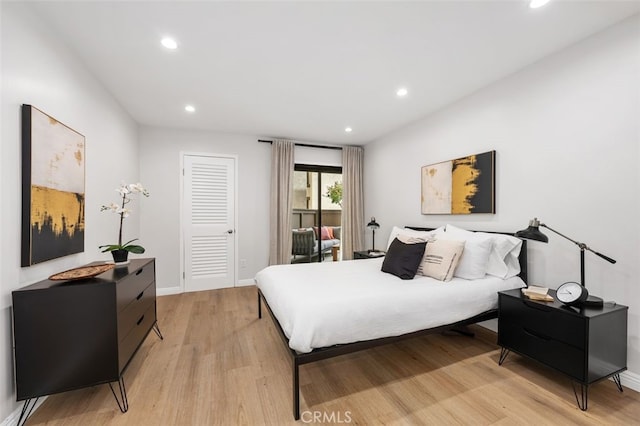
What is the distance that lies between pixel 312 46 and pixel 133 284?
2297mm

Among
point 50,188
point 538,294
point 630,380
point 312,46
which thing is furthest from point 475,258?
point 50,188

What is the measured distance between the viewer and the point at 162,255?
411 cm

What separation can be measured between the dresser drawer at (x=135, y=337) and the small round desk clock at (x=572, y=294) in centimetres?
304

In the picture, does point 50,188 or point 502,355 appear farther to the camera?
point 502,355

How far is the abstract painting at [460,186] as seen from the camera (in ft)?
9.20

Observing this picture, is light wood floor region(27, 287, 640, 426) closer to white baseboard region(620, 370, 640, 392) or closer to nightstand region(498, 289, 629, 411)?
white baseboard region(620, 370, 640, 392)

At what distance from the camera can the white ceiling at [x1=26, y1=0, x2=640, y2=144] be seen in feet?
5.78

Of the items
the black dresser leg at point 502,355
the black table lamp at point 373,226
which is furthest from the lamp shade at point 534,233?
the black table lamp at point 373,226

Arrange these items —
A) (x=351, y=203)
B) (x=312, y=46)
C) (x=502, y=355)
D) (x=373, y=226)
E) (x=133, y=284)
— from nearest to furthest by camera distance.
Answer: (x=133, y=284), (x=312, y=46), (x=502, y=355), (x=373, y=226), (x=351, y=203)

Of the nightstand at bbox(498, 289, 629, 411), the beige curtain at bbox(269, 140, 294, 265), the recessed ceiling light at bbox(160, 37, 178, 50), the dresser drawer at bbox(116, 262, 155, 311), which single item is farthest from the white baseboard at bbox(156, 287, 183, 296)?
the nightstand at bbox(498, 289, 629, 411)

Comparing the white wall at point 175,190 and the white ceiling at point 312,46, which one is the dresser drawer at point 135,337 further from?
the white ceiling at point 312,46

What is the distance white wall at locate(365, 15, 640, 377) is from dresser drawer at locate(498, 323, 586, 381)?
0.57m

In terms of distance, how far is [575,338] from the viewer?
1731mm

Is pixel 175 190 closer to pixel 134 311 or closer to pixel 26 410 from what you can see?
pixel 134 311
